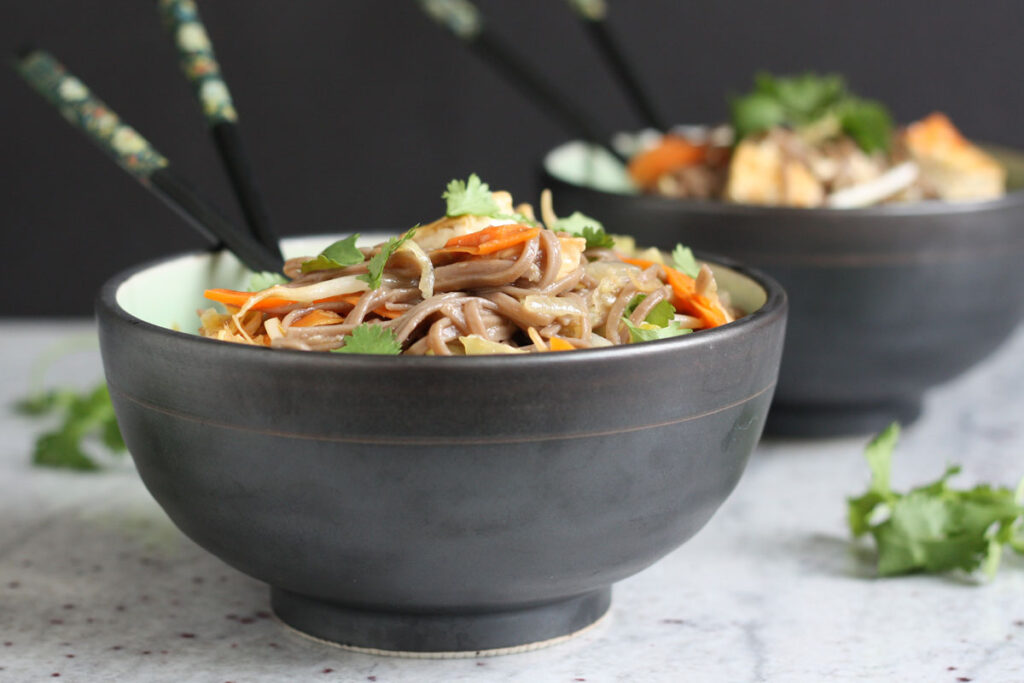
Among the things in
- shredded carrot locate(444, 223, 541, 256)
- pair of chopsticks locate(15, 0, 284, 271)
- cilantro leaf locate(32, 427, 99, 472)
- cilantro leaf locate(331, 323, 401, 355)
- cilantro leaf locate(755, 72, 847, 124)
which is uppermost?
pair of chopsticks locate(15, 0, 284, 271)

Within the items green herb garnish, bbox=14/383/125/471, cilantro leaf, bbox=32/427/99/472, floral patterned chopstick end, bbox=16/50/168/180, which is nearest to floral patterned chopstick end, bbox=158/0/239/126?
floral patterned chopstick end, bbox=16/50/168/180

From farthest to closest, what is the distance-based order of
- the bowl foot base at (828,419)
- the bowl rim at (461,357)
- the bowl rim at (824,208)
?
1. the bowl foot base at (828,419)
2. the bowl rim at (824,208)
3. the bowl rim at (461,357)

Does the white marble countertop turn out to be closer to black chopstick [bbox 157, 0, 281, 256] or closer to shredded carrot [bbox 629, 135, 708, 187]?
black chopstick [bbox 157, 0, 281, 256]

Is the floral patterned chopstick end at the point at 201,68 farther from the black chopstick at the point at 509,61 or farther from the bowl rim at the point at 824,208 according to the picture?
the black chopstick at the point at 509,61

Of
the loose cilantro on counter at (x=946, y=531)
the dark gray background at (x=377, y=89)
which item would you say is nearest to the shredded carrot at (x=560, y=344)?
the loose cilantro on counter at (x=946, y=531)

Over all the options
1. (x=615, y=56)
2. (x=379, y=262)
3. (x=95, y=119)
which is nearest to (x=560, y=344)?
(x=379, y=262)

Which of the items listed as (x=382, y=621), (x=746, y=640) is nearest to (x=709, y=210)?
(x=746, y=640)

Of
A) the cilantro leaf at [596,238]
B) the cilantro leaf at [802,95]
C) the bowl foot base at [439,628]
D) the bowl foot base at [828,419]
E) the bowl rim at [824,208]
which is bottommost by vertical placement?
the bowl foot base at [828,419]
